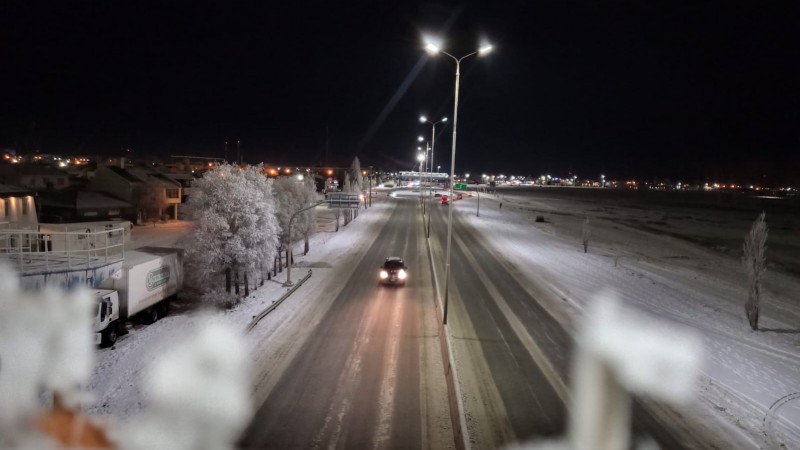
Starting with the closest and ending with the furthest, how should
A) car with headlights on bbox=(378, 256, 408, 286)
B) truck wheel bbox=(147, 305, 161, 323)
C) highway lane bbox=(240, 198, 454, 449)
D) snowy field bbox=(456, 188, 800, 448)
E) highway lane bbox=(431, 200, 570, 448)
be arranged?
1. highway lane bbox=(240, 198, 454, 449)
2. highway lane bbox=(431, 200, 570, 448)
3. snowy field bbox=(456, 188, 800, 448)
4. truck wheel bbox=(147, 305, 161, 323)
5. car with headlights on bbox=(378, 256, 408, 286)

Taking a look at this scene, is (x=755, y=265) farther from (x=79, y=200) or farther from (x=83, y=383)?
(x=79, y=200)

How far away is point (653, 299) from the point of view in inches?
993

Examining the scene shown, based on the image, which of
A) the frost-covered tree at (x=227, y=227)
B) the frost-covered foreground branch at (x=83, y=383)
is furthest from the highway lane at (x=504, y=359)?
the frost-covered tree at (x=227, y=227)

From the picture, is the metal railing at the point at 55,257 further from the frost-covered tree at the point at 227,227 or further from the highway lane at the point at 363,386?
the highway lane at the point at 363,386

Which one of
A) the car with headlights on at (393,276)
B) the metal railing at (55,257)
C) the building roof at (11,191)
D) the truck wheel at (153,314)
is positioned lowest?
the truck wheel at (153,314)

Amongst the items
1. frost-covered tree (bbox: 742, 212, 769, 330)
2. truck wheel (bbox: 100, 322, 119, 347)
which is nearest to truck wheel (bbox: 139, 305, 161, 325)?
truck wheel (bbox: 100, 322, 119, 347)

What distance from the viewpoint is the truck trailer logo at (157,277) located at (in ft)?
70.0

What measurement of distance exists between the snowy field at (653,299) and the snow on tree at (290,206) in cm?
226

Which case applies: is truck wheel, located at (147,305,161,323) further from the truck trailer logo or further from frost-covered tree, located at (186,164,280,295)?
frost-covered tree, located at (186,164,280,295)

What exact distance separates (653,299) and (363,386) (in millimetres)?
18103

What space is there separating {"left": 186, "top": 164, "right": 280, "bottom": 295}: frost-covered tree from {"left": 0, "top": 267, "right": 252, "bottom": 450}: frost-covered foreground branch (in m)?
5.11

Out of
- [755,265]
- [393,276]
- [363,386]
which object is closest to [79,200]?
[393,276]

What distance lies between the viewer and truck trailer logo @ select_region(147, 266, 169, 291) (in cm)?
2134

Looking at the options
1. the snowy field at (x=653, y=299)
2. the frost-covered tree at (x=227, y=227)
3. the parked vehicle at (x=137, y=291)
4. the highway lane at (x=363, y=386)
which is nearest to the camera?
the highway lane at (x=363, y=386)
